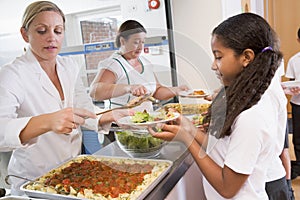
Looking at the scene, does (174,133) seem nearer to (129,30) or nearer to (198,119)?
(198,119)

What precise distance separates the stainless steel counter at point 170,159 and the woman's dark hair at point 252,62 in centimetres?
23

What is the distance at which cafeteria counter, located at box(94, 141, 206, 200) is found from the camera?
3.02 feet

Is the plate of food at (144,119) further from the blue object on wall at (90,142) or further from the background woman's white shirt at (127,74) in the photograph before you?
the blue object on wall at (90,142)

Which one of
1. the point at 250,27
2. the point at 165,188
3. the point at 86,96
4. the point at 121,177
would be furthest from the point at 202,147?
the point at 86,96

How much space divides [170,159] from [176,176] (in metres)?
0.10

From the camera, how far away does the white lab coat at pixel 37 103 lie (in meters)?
1.02

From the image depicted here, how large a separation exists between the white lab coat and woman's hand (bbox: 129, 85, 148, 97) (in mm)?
174

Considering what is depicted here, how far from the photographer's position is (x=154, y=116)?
3.38 ft

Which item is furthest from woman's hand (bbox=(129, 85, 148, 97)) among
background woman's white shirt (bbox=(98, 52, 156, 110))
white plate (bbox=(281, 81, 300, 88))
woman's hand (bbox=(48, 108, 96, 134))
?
white plate (bbox=(281, 81, 300, 88))

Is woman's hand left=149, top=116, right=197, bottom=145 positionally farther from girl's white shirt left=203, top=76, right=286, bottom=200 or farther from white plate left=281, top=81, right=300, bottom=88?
white plate left=281, top=81, right=300, bottom=88

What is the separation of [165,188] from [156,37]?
2.28ft

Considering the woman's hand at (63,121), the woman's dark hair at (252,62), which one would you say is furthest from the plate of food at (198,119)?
the woman's hand at (63,121)

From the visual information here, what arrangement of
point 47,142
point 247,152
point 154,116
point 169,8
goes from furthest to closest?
point 169,8, point 47,142, point 154,116, point 247,152

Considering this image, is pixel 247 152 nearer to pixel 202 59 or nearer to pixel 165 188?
pixel 165 188
